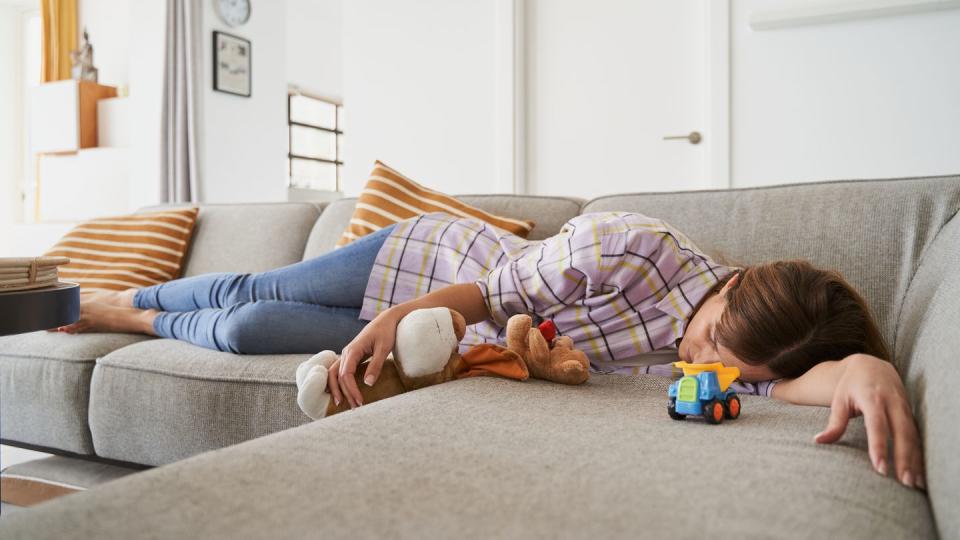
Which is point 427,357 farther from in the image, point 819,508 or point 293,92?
point 293,92

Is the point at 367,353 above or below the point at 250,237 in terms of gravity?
below

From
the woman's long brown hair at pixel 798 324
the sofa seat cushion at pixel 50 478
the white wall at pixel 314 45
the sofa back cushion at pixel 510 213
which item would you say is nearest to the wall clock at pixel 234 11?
the white wall at pixel 314 45

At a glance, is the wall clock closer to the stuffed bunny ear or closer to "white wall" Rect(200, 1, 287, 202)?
"white wall" Rect(200, 1, 287, 202)

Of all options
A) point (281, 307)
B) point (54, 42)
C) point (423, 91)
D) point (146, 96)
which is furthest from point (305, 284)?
point (54, 42)

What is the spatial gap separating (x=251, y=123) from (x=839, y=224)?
4.54 metres

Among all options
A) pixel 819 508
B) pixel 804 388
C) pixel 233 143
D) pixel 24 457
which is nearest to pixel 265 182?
pixel 233 143

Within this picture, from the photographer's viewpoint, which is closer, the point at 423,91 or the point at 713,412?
the point at 713,412

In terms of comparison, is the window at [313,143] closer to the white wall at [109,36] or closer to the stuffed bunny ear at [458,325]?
the white wall at [109,36]

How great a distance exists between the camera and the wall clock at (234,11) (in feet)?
16.5

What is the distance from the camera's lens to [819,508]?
605mm

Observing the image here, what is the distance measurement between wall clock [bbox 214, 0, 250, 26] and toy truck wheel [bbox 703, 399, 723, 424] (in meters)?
4.93

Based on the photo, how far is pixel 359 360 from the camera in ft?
3.70

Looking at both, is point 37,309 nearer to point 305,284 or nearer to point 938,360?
point 305,284

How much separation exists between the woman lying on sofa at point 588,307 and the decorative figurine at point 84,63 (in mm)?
3873
